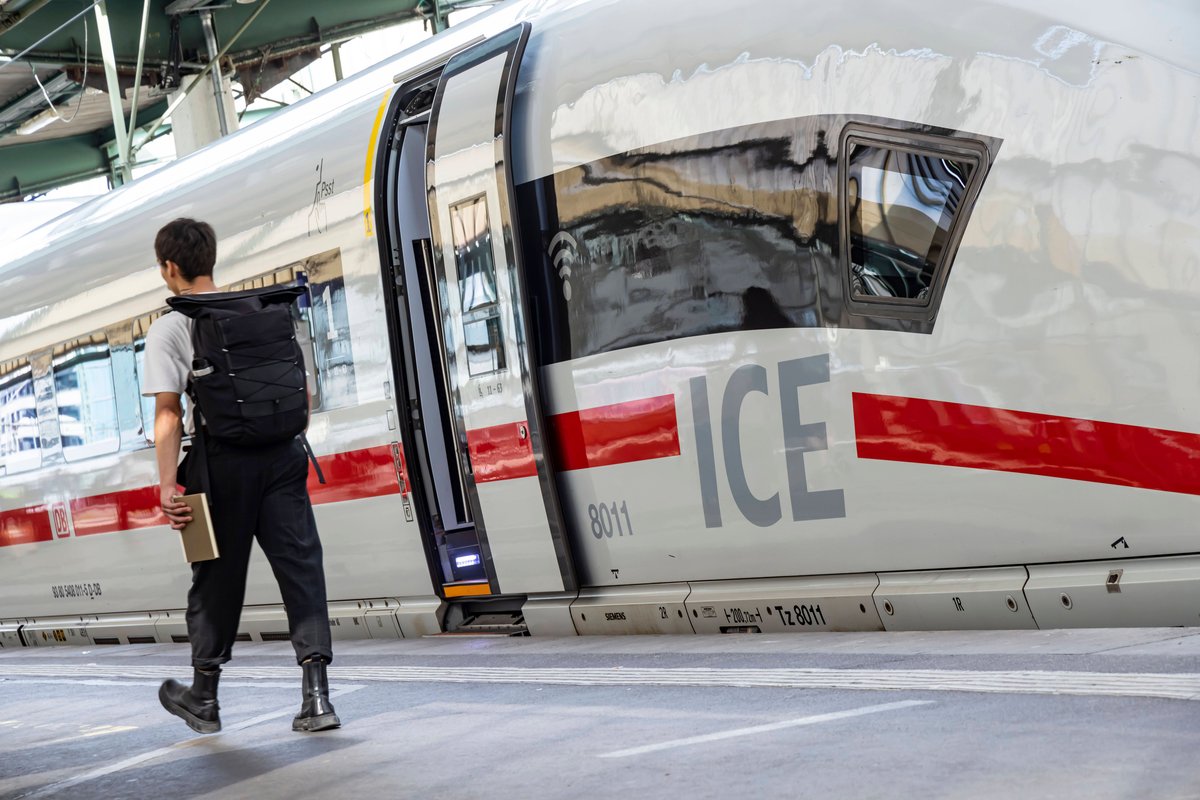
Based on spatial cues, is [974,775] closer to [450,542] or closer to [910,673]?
[910,673]

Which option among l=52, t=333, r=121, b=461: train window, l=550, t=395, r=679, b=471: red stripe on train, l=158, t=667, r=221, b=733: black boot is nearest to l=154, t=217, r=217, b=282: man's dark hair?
l=158, t=667, r=221, b=733: black boot

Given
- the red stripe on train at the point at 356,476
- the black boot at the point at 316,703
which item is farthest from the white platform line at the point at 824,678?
the red stripe on train at the point at 356,476

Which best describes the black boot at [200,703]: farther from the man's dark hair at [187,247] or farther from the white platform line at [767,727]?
the white platform line at [767,727]

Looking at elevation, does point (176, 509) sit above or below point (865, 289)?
below

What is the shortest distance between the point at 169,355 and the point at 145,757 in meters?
1.39

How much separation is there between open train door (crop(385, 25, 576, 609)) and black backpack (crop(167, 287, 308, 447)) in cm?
174

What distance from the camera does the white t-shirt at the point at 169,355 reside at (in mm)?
5176

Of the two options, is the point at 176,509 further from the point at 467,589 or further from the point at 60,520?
the point at 60,520

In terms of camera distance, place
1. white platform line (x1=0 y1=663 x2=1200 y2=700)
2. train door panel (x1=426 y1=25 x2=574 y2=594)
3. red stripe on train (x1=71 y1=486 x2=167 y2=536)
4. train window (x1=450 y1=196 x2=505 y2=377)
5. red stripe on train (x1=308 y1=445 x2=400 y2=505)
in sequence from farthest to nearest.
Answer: red stripe on train (x1=71 y1=486 x2=167 y2=536) → red stripe on train (x1=308 y1=445 x2=400 y2=505) → train window (x1=450 y1=196 x2=505 y2=377) → train door panel (x1=426 y1=25 x2=574 y2=594) → white platform line (x1=0 y1=663 x2=1200 y2=700)

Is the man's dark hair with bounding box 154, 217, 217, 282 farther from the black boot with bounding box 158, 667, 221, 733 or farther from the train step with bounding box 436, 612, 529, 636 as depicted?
the train step with bounding box 436, 612, 529, 636

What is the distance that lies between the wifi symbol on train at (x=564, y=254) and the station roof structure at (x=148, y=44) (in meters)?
12.2

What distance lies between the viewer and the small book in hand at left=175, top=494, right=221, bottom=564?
16.6 ft

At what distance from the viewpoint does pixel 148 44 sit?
20516 millimetres

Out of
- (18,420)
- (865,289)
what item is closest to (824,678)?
(865,289)
